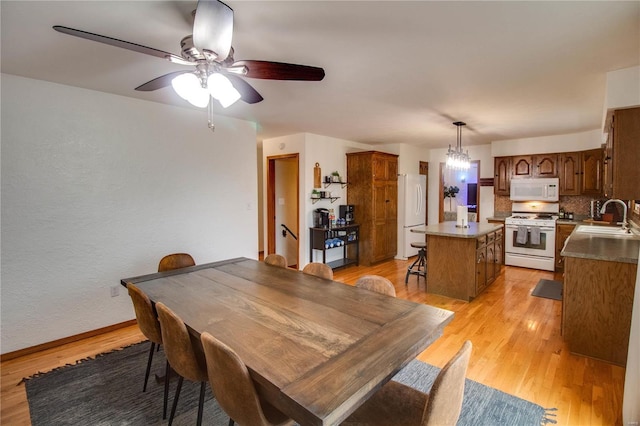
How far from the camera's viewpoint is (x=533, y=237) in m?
5.30

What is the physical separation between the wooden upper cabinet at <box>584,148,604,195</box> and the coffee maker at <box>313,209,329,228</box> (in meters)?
4.30

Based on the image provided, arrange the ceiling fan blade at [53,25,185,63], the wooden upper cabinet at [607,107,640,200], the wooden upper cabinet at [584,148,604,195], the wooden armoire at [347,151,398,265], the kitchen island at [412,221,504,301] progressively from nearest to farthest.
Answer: the ceiling fan blade at [53,25,185,63]
the wooden upper cabinet at [607,107,640,200]
the kitchen island at [412,221,504,301]
the wooden upper cabinet at [584,148,604,195]
the wooden armoire at [347,151,398,265]

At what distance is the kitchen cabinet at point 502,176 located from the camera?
5988 mm

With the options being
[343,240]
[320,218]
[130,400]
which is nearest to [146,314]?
[130,400]

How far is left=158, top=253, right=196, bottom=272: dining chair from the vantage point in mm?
2791

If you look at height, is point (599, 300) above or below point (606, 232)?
below

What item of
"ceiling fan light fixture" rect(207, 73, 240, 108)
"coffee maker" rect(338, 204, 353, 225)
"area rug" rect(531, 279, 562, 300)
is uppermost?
"ceiling fan light fixture" rect(207, 73, 240, 108)

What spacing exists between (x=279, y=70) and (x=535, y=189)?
18.3ft

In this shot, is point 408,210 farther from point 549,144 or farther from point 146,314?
point 146,314

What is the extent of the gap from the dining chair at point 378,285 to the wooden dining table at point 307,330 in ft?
0.38

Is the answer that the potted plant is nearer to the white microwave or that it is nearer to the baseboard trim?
the white microwave

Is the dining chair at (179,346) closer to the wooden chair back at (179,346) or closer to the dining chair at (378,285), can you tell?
the wooden chair back at (179,346)

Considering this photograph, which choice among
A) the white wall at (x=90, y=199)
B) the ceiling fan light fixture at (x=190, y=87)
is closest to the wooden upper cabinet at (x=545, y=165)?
the white wall at (x=90, y=199)

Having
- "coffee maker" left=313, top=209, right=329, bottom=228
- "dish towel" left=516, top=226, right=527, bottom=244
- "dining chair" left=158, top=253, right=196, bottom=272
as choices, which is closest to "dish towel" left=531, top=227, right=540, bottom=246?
"dish towel" left=516, top=226, right=527, bottom=244
